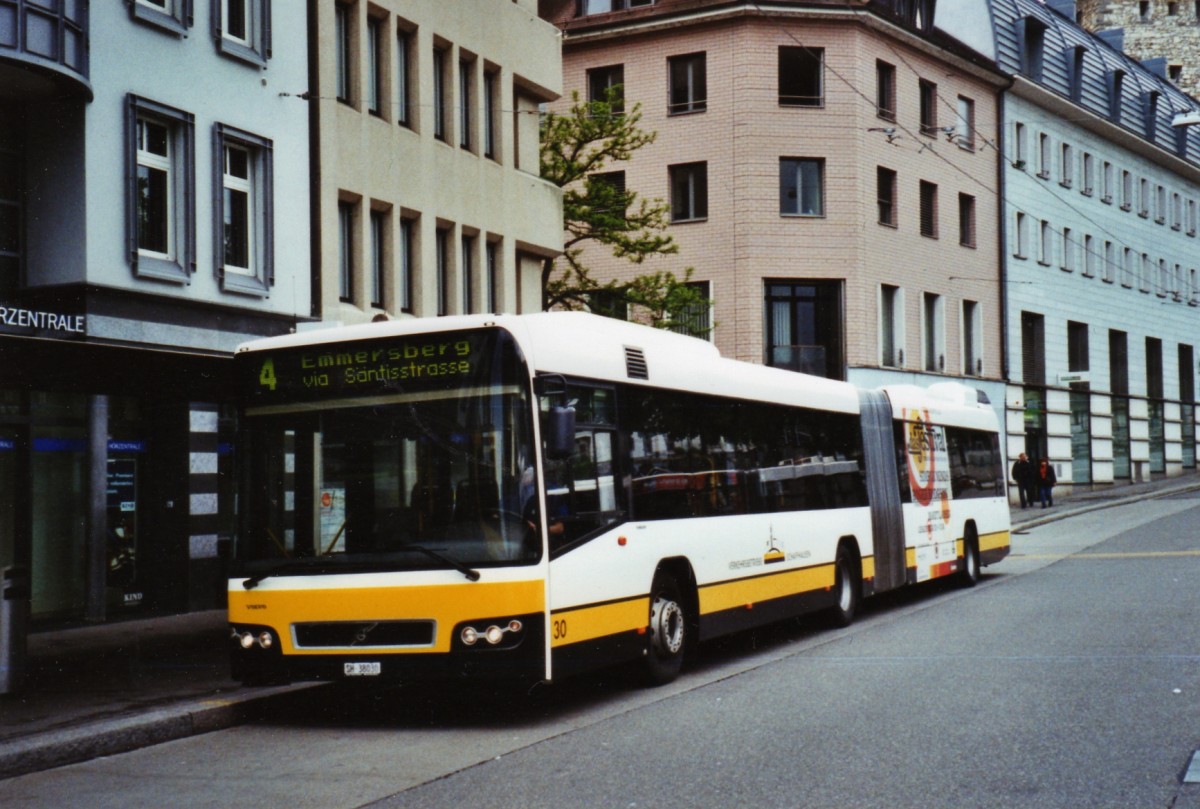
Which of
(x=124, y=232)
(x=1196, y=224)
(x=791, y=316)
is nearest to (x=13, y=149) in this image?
(x=124, y=232)

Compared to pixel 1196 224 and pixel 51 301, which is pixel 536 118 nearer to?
pixel 51 301

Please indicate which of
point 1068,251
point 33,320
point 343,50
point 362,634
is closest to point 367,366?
point 362,634

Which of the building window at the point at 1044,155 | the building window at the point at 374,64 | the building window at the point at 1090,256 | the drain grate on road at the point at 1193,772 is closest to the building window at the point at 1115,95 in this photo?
the building window at the point at 1090,256

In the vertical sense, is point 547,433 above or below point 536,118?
below

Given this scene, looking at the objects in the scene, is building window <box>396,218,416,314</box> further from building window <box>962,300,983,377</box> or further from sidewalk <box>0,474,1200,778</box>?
building window <box>962,300,983,377</box>

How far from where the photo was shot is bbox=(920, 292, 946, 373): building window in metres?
45.2

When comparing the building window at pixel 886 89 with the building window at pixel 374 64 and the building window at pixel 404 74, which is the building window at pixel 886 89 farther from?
the building window at pixel 374 64

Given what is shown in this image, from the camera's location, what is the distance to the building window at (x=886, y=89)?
4303 centimetres

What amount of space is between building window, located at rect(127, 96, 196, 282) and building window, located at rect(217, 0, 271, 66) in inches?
59.4

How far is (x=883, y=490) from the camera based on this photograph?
62.6 feet

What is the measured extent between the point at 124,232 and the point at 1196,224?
5703 cm

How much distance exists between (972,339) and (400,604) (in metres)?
38.7

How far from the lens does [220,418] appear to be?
2042 centimetres

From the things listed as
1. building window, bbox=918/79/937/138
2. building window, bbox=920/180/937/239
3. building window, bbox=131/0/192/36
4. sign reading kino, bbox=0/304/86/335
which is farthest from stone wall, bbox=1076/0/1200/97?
sign reading kino, bbox=0/304/86/335
